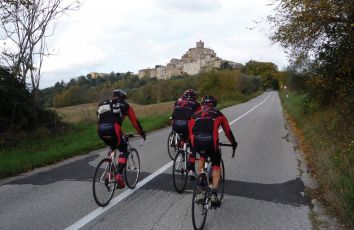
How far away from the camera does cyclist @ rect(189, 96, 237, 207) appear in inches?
230

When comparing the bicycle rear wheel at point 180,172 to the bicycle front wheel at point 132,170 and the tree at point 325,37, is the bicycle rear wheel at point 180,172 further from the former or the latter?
the tree at point 325,37

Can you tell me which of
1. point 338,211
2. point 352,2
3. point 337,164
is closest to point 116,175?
point 338,211

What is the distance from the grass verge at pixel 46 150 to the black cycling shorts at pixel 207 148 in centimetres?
528

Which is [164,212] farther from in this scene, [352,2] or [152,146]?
[352,2]

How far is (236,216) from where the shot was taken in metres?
5.96

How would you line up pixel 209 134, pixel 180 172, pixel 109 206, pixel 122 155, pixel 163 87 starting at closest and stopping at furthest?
pixel 209 134
pixel 109 206
pixel 122 155
pixel 180 172
pixel 163 87

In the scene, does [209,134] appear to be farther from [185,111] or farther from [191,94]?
[191,94]

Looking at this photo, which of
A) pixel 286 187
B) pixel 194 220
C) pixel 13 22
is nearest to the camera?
pixel 194 220

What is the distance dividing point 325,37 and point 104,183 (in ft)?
41.6

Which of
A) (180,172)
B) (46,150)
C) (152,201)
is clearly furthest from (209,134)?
(46,150)

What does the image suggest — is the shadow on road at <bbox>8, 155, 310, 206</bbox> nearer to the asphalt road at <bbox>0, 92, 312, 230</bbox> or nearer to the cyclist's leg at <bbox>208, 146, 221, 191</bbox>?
the asphalt road at <bbox>0, 92, 312, 230</bbox>

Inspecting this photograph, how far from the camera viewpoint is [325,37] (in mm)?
16047

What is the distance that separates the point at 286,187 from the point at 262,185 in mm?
461

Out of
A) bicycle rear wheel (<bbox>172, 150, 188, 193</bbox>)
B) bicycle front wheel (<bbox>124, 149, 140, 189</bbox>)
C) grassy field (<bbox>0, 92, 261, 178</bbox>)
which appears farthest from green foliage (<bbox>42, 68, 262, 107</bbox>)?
bicycle rear wheel (<bbox>172, 150, 188, 193</bbox>)
